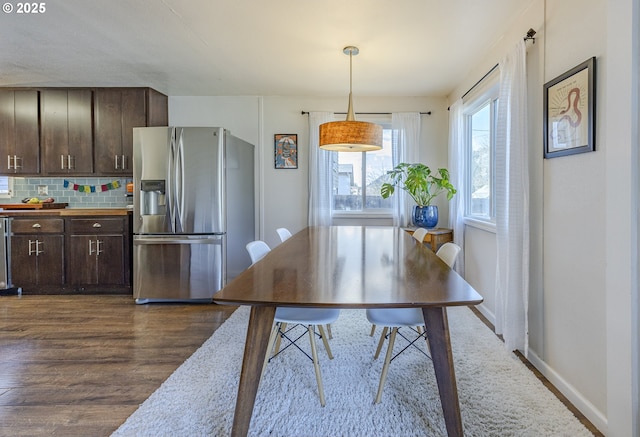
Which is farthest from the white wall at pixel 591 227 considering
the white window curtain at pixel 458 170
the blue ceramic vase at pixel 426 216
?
the blue ceramic vase at pixel 426 216

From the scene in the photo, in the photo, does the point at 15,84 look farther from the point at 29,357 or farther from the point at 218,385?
the point at 218,385

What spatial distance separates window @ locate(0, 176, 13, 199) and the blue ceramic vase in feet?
16.7

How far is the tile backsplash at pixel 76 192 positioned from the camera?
4.27 metres

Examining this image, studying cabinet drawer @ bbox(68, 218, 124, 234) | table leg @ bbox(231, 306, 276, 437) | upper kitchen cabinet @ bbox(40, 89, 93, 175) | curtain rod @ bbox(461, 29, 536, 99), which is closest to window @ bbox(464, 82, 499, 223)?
curtain rod @ bbox(461, 29, 536, 99)

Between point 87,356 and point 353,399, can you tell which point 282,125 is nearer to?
point 87,356

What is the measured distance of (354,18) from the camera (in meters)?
2.43

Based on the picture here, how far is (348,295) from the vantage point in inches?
46.0

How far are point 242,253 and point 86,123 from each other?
2415 mm

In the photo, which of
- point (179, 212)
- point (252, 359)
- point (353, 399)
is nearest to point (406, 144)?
point (179, 212)

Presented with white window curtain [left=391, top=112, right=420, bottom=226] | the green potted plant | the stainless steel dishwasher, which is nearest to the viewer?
the stainless steel dishwasher

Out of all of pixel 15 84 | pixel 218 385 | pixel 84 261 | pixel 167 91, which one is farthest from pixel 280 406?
pixel 15 84

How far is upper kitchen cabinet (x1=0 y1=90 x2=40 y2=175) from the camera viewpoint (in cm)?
396

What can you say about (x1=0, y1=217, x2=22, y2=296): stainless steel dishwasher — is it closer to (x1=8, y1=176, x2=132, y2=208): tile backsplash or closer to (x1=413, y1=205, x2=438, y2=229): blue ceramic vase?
(x1=8, y1=176, x2=132, y2=208): tile backsplash

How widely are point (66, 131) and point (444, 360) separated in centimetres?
469
